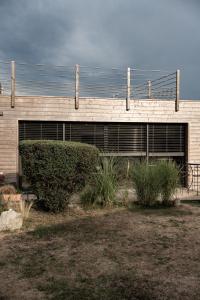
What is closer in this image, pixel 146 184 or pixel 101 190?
pixel 101 190

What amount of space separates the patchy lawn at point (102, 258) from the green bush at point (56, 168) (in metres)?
0.47

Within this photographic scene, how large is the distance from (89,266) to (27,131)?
9182 mm

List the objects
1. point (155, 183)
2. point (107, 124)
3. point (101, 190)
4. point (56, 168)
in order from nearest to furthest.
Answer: point (56, 168) → point (101, 190) → point (155, 183) → point (107, 124)

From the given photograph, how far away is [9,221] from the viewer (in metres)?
6.67

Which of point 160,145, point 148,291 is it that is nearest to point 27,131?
point 160,145

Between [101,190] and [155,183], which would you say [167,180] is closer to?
[155,183]

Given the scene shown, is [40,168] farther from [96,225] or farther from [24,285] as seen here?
[24,285]

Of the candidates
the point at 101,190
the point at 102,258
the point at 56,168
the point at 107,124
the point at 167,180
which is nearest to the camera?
the point at 102,258

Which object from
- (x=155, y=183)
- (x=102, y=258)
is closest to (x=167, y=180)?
(x=155, y=183)

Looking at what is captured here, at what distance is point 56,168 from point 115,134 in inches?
270

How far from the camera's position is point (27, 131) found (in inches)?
531

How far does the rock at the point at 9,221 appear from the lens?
261 inches

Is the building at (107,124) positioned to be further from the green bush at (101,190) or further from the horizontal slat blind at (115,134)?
the green bush at (101,190)

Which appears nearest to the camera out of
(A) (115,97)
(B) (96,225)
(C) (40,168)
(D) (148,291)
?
(D) (148,291)
